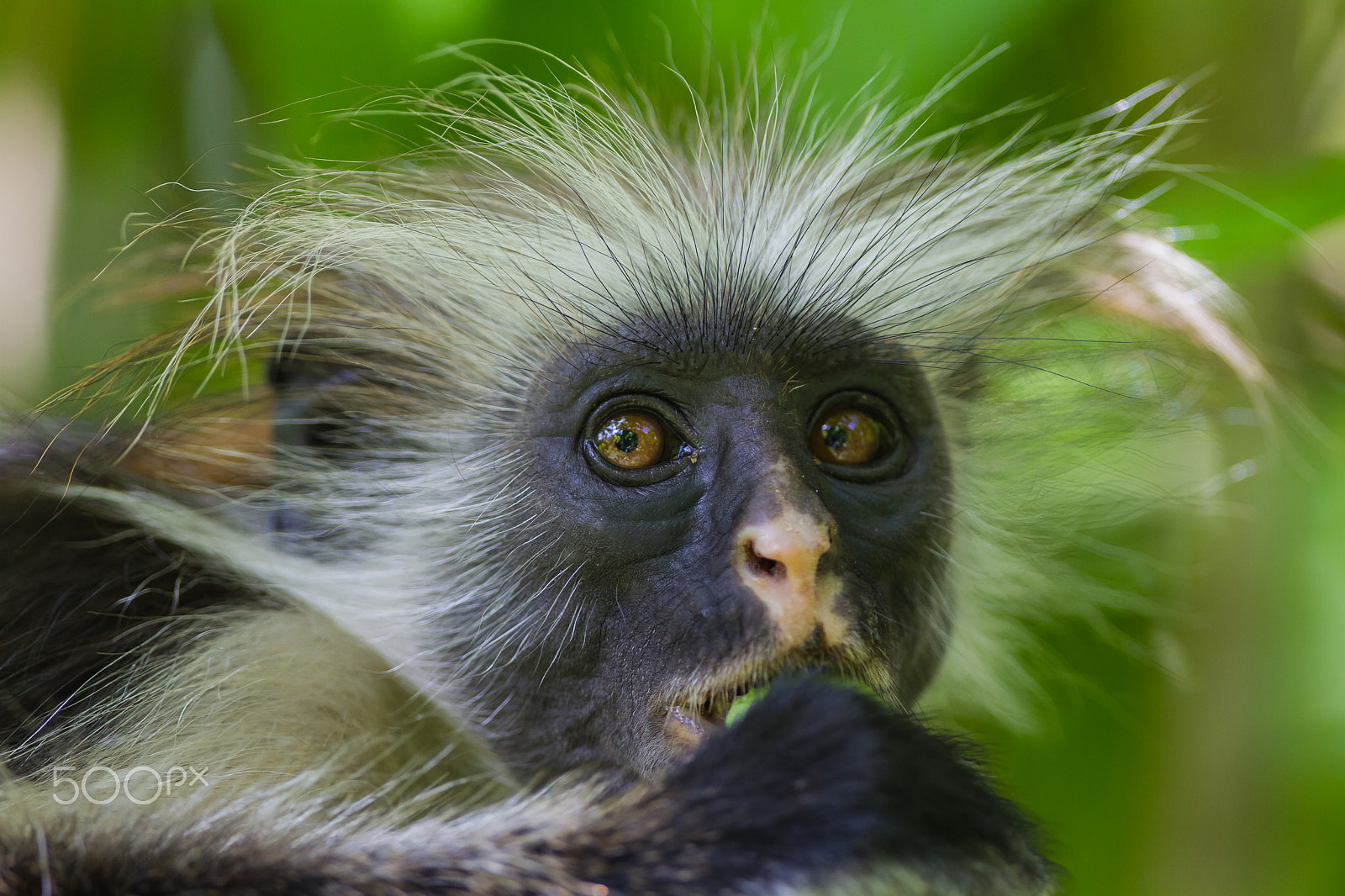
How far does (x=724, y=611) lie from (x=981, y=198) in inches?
42.7

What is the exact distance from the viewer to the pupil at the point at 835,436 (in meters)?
1.77

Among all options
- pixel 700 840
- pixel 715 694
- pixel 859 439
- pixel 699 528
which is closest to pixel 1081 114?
pixel 859 439

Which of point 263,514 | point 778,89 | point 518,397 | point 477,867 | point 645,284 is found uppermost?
point 778,89

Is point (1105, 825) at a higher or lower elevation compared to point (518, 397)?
lower

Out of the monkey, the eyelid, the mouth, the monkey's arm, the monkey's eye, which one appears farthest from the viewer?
the monkey's eye

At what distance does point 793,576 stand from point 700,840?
1.17ft

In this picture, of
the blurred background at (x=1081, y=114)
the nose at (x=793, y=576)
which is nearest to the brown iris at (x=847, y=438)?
the nose at (x=793, y=576)

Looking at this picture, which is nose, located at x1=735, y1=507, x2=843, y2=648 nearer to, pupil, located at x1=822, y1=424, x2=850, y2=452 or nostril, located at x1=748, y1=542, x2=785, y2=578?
nostril, located at x1=748, y1=542, x2=785, y2=578

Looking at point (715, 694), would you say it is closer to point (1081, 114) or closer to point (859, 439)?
point (859, 439)

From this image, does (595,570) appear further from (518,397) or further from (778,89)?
(778,89)

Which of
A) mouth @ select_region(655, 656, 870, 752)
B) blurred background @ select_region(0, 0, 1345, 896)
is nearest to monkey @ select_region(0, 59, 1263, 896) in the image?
mouth @ select_region(655, 656, 870, 752)

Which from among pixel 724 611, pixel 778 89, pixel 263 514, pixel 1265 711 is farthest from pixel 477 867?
pixel 1265 711

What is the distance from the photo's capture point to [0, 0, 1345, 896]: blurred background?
2570 mm

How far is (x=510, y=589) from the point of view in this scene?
5.68 ft
